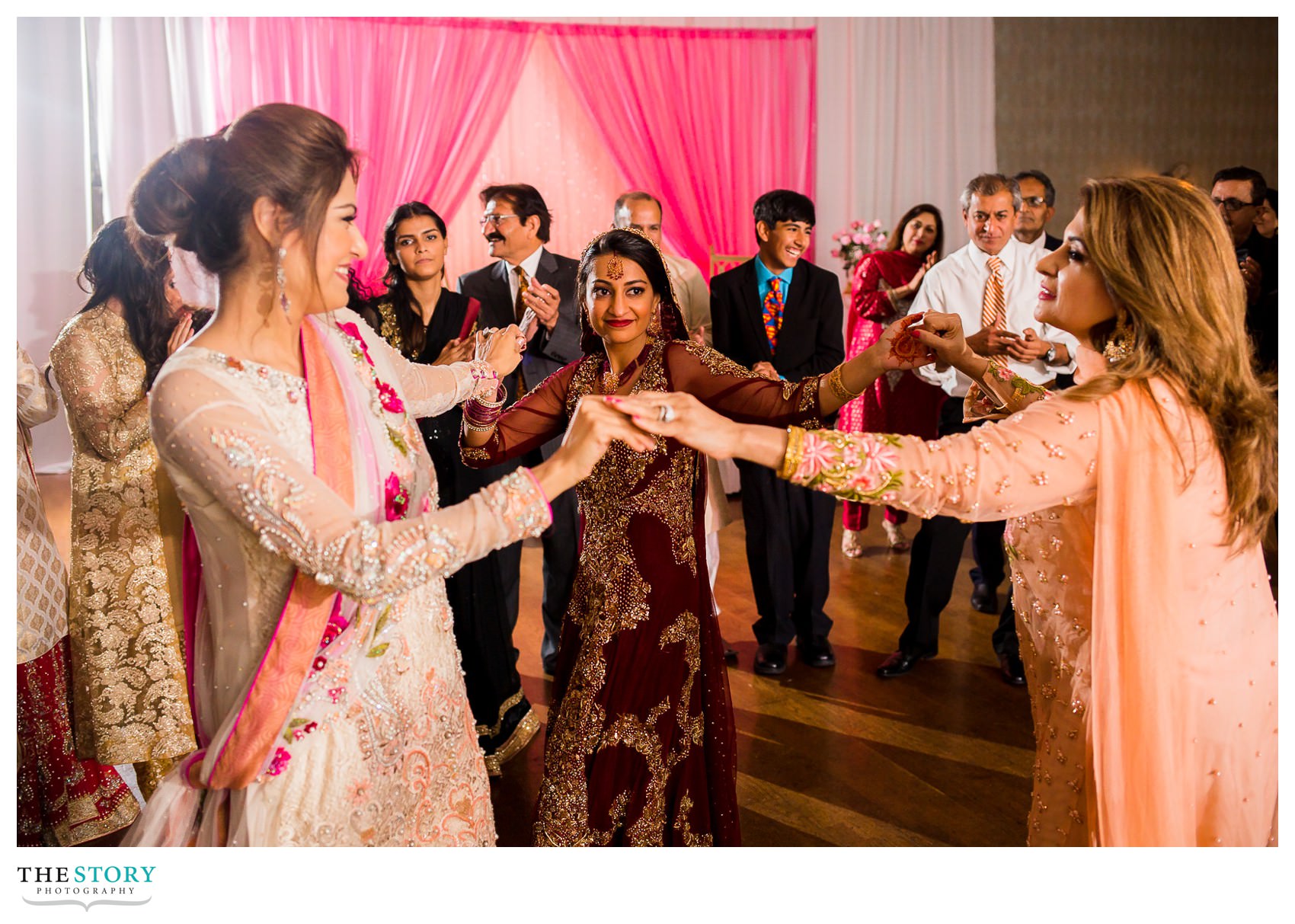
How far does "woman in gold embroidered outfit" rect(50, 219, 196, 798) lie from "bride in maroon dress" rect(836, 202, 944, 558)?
276 cm

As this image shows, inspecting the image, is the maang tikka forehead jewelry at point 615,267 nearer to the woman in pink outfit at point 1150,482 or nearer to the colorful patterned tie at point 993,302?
the woman in pink outfit at point 1150,482

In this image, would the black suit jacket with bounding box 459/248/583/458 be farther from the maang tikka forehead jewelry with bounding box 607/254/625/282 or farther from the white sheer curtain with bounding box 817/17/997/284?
the white sheer curtain with bounding box 817/17/997/284

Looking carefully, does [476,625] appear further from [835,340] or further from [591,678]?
[835,340]

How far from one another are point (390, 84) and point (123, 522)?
4.51 meters

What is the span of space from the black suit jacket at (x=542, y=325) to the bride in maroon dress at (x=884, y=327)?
136 centimetres

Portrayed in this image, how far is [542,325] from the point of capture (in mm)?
3666

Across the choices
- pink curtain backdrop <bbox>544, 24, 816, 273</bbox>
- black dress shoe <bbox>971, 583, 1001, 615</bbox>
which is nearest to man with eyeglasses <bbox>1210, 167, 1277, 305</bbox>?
black dress shoe <bbox>971, 583, 1001, 615</bbox>

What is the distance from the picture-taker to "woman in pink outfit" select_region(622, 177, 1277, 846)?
61.0 inches

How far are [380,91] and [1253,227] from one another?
15.7 feet

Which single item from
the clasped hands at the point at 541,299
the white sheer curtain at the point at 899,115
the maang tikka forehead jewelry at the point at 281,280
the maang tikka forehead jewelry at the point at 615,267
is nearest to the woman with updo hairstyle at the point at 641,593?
the maang tikka forehead jewelry at the point at 615,267

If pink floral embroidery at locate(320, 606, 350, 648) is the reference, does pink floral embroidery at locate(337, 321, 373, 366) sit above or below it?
above

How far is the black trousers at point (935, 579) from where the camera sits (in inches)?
139

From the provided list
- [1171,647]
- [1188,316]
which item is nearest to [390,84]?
[1188,316]
